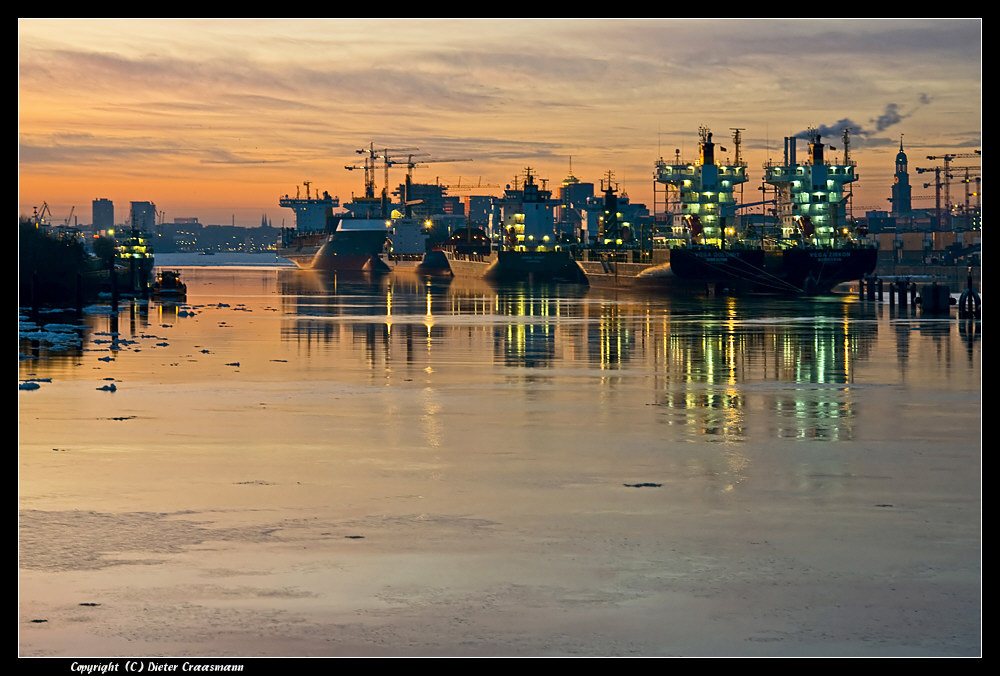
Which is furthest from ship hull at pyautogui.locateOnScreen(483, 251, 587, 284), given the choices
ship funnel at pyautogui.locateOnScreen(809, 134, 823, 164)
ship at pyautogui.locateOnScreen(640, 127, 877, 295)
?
ship funnel at pyautogui.locateOnScreen(809, 134, 823, 164)

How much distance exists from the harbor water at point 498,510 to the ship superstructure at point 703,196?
104158 millimetres

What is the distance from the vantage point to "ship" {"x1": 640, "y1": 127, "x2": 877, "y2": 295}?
121 metres

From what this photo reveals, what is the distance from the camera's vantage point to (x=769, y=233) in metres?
142

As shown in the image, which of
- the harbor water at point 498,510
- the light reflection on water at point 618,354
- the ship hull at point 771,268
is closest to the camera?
the harbor water at point 498,510

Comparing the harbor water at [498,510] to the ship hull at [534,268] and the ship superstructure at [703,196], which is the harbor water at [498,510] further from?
the ship hull at [534,268]

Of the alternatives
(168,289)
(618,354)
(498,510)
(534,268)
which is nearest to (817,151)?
(534,268)

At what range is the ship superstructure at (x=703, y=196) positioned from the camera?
14100 cm

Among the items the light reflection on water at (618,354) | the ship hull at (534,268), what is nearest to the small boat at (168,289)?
the light reflection on water at (618,354)

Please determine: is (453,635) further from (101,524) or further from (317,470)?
(317,470)

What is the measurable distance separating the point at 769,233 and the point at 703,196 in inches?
305
